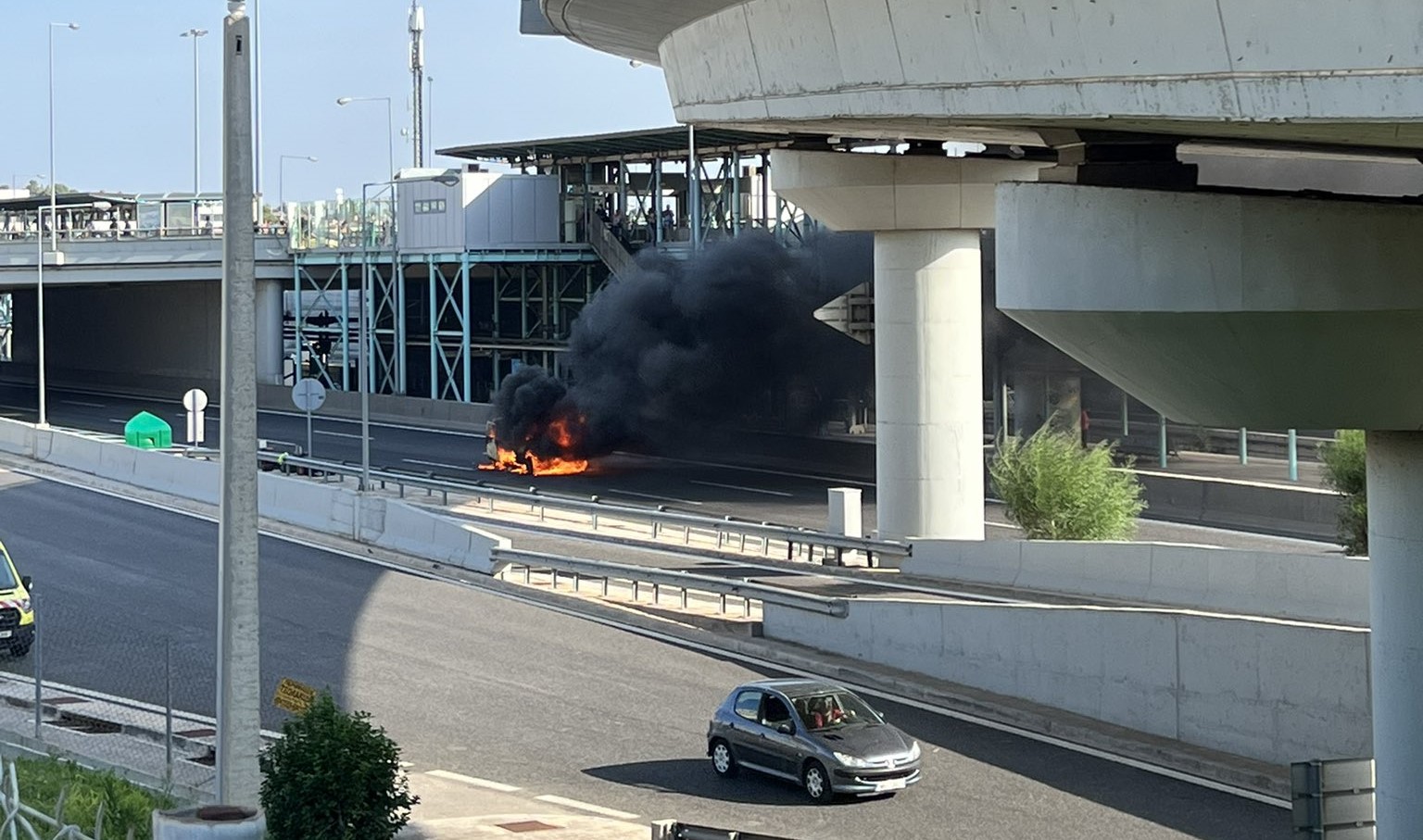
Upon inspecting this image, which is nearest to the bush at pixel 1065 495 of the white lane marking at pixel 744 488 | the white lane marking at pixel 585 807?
the white lane marking at pixel 744 488

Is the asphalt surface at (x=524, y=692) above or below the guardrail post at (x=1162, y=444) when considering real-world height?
below

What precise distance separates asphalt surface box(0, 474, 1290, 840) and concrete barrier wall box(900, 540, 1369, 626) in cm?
533

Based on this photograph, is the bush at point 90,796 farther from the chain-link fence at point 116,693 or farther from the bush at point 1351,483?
Result: the bush at point 1351,483

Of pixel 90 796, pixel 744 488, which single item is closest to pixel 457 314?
pixel 744 488

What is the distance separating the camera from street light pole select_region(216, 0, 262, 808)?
464 inches

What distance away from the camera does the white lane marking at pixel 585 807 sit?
17.0 metres

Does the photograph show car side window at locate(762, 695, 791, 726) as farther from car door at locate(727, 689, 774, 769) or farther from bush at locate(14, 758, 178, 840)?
bush at locate(14, 758, 178, 840)

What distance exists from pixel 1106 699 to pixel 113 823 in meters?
11.8

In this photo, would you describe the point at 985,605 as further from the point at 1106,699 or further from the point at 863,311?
the point at 863,311

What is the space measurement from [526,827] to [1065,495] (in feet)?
56.7

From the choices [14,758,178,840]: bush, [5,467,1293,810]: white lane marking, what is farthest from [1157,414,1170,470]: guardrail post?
[14,758,178,840]: bush

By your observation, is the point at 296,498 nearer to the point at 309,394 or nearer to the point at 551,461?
the point at 309,394

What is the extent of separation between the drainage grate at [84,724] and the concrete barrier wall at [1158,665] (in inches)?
376

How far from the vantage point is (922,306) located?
32344 mm
